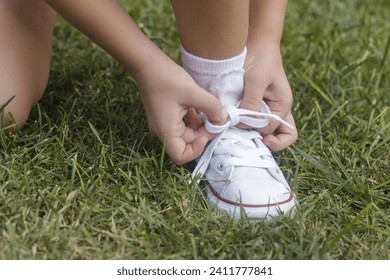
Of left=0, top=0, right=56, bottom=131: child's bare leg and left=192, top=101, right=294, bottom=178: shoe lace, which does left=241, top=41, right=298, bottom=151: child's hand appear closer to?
left=192, top=101, right=294, bottom=178: shoe lace

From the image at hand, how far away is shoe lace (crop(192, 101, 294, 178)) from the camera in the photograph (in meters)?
1.37

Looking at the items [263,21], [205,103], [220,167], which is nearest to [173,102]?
[205,103]

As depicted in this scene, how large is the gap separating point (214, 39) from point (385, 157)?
1.59 ft

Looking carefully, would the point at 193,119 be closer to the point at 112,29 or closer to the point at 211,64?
the point at 211,64

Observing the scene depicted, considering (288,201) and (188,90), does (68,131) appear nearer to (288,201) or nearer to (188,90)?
(188,90)

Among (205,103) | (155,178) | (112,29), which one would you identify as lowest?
(155,178)

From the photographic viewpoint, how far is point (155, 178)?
1.36m

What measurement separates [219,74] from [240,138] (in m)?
A: 0.13

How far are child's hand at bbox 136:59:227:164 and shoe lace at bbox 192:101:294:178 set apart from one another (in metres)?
0.03

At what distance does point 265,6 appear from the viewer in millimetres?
1469

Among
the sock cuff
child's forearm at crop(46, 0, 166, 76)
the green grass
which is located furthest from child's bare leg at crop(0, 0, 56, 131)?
the sock cuff

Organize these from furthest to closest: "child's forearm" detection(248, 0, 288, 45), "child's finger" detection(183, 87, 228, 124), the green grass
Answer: "child's forearm" detection(248, 0, 288, 45)
"child's finger" detection(183, 87, 228, 124)
the green grass

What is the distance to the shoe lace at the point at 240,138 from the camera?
137 centimetres

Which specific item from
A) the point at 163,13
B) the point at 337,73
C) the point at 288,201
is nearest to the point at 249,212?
the point at 288,201
